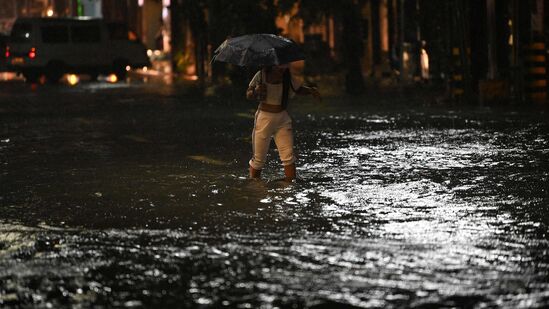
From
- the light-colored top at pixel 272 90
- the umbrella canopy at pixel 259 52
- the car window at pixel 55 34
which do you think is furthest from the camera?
the car window at pixel 55 34

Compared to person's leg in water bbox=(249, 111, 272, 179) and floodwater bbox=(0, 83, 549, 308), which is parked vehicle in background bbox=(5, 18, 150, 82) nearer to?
floodwater bbox=(0, 83, 549, 308)

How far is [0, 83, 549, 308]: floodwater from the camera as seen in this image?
23.9ft

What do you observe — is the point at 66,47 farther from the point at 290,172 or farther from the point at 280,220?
the point at 280,220

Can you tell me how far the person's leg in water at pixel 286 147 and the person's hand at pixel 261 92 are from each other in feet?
1.12

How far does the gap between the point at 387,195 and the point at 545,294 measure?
463 centimetres

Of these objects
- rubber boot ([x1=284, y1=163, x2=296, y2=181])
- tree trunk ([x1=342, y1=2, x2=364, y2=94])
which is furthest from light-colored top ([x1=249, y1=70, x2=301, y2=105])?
tree trunk ([x1=342, y1=2, x2=364, y2=94])

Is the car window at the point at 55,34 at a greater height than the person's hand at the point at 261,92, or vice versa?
the person's hand at the point at 261,92

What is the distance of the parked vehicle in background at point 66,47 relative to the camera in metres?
46.1

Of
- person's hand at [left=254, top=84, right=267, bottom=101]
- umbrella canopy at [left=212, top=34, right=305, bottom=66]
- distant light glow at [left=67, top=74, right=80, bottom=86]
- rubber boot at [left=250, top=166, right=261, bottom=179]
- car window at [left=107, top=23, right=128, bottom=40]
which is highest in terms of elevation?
umbrella canopy at [left=212, top=34, right=305, bottom=66]

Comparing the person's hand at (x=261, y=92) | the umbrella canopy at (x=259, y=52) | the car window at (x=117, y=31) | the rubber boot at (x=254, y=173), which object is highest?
the umbrella canopy at (x=259, y=52)

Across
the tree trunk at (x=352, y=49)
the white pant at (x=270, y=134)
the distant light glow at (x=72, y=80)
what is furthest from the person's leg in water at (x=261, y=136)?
the distant light glow at (x=72, y=80)

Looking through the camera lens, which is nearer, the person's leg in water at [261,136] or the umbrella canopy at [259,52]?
the umbrella canopy at [259,52]

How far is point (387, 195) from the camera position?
1166 centimetres

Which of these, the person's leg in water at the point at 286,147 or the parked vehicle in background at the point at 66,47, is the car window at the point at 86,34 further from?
the person's leg in water at the point at 286,147
